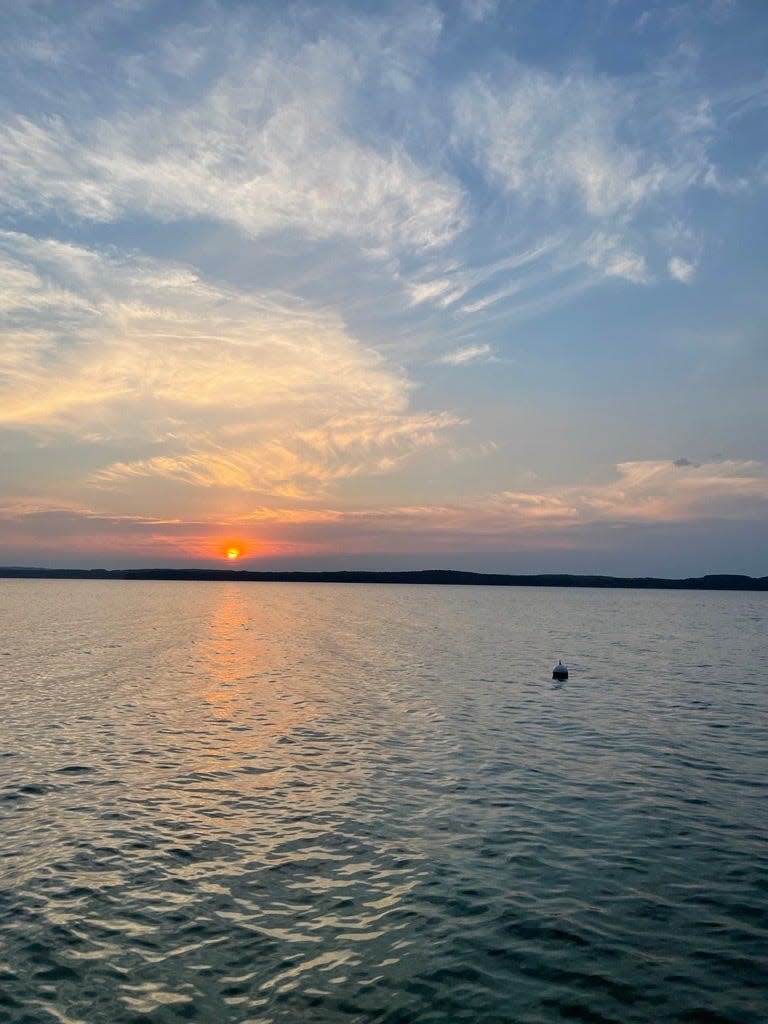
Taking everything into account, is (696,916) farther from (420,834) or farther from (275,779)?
(275,779)

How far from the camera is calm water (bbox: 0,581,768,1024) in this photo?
13.5 m

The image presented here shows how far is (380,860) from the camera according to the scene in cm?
1952

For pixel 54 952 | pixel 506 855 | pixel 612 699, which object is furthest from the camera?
pixel 612 699

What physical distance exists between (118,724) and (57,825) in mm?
15903

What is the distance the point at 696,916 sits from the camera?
16.7 metres

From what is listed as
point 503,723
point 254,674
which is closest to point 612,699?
point 503,723

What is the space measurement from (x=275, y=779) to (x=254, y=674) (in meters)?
32.9

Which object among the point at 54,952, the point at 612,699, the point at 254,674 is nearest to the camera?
the point at 54,952

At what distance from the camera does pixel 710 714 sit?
4266 centimetres

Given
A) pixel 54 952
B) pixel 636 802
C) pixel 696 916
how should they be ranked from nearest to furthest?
pixel 54 952 → pixel 696 916 → pixel 636 802

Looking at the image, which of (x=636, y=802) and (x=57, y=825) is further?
(x=636, y=802)

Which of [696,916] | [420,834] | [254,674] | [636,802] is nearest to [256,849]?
[420,834]

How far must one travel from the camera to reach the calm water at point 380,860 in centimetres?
1355

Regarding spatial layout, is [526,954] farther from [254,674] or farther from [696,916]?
[254,674]
